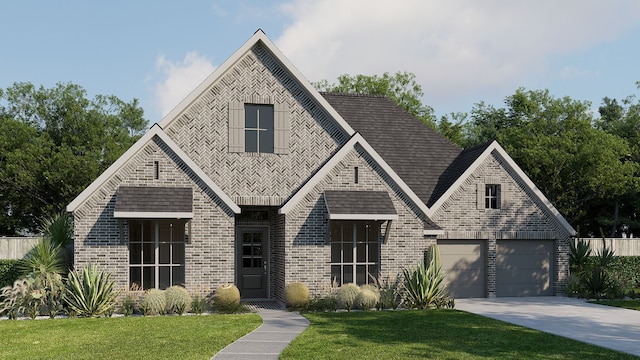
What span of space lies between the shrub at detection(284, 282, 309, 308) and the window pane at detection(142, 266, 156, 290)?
4.07 metres

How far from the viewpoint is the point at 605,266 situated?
22.5m

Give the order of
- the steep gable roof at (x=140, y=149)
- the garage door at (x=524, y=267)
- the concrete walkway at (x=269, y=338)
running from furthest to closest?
the garage door at (x=524, y=267) < the steep gable roof at (x=140, y=149) < the concrete walkway at (x=269, y=338)

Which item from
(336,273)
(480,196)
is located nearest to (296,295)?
(336,273)

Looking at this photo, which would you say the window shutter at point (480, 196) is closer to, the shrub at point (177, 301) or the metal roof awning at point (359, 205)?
the metal roof awning at point (359, 205)

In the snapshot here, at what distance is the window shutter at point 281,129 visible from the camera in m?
19.9

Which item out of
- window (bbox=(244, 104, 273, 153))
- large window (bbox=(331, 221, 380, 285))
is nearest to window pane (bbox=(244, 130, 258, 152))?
window (bbox=(244, 104, 273, 153))

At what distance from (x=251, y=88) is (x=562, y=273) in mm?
13514

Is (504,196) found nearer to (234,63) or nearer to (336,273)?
(336,273)

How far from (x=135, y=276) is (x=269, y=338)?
6.57 m

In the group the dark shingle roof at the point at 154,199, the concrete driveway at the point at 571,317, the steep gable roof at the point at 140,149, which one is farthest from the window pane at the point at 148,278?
the concrete driveway at the point at 571,317

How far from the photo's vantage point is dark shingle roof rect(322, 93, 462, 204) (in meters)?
22.8

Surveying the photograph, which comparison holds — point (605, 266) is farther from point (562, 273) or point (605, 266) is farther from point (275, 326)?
point (275, 326)

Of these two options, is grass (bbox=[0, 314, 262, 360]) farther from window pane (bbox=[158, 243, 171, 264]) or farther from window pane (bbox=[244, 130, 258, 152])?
window pane (bbox=[244, 130, 258, 152])

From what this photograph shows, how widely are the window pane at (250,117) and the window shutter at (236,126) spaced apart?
0.19 meters
